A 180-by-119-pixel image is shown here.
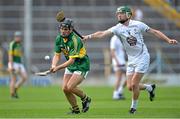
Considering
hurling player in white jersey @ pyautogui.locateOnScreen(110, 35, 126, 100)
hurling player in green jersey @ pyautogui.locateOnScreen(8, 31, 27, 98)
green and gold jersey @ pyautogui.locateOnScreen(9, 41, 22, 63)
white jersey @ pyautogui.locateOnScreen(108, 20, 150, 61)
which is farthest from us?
green and gold jersey @ pyautogui.locateOnScreen(9, 41, 22, 63)

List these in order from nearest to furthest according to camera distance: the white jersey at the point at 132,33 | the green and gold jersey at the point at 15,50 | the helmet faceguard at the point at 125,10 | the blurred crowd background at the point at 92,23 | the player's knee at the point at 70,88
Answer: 1. the player's knee at the point at 70,88
2. the helmet faceguard at the point at 125,10
3. the white jersey at the point at 132,33
4. the green and gold jersey at the point at 15,50
5. the blurred crowd background at the point at 92,23

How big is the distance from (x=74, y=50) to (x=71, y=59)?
0.69 ft

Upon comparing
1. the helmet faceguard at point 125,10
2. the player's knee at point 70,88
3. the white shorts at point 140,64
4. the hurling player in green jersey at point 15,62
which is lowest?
the hurling player in green jersey at point 15,62

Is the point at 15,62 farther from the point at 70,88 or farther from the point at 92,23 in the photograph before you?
the point at 92,23

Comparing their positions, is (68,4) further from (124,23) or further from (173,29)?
(124,23)

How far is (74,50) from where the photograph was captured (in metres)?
16.2

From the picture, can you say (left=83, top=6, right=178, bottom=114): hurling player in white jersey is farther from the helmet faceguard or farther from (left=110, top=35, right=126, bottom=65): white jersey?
(left=110, top=35, right=126, bottom=65): white jersey

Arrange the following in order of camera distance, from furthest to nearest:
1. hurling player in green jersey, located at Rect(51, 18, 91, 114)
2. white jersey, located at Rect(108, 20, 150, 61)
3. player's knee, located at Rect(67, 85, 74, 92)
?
1. white jersey, located at Rect(108, 20, 150, 61)
2. player's knee, located at Rect(67, 85, 74, 92)
3. hurling player in green jersey, located at Rect(51, 18, 91, 114)

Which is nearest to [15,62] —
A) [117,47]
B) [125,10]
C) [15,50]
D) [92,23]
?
[15,50]

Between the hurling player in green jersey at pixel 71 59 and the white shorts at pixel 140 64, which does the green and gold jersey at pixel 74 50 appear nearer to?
the hurling player in green jersey at pixel 71 59

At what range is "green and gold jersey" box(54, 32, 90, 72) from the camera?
16.2m

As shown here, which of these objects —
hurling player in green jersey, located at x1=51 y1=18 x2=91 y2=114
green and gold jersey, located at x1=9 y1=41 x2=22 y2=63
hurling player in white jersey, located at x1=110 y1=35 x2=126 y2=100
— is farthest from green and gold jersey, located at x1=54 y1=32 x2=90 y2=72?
green and gold jersey, located at x1=9 y1=41 x2=22 y2=63

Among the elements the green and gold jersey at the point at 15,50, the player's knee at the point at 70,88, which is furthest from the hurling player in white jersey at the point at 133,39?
the green and gold jersey at the point at 15,50

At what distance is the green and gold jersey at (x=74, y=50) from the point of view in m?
16.2
